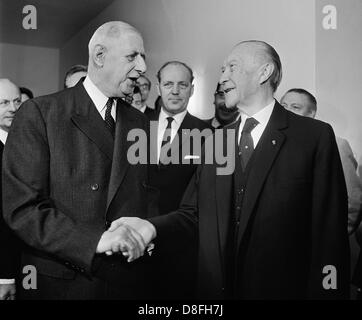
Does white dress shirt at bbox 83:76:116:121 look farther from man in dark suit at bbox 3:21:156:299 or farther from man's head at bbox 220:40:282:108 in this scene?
man's head at bbox 220:40:282:108

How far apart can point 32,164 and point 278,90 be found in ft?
2.50

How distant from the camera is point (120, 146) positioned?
1450 mm

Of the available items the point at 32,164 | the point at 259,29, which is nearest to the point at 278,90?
the point at 259,29

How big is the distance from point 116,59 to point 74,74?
232 millimetres

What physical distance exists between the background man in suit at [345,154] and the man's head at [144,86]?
41 cm

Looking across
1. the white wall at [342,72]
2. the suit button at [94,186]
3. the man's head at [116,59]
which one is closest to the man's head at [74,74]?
the man's head at [116,59]

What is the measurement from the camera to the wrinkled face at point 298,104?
1589mm

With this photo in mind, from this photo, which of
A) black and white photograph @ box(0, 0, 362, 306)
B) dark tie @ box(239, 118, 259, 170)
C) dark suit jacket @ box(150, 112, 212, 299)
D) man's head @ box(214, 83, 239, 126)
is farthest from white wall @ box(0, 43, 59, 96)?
dark tie @ box(239, 118, 259, 170)

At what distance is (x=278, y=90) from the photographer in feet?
5.18

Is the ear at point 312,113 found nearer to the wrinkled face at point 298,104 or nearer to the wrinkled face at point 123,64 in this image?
the wrinkled face at point 298,104

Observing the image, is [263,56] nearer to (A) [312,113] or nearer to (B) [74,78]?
(A) [312,113]

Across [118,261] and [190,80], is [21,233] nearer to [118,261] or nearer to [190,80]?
[118,261]

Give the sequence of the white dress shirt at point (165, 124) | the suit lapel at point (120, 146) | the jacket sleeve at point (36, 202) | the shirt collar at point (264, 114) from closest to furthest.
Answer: the jacket sleeve at point (36, 202) < the suit lapel at point (120, 146) < the shirt collar at point (264, 114) < the white dress shirt at point (165, 124)

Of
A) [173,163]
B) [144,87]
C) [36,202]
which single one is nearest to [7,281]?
[36,202]
